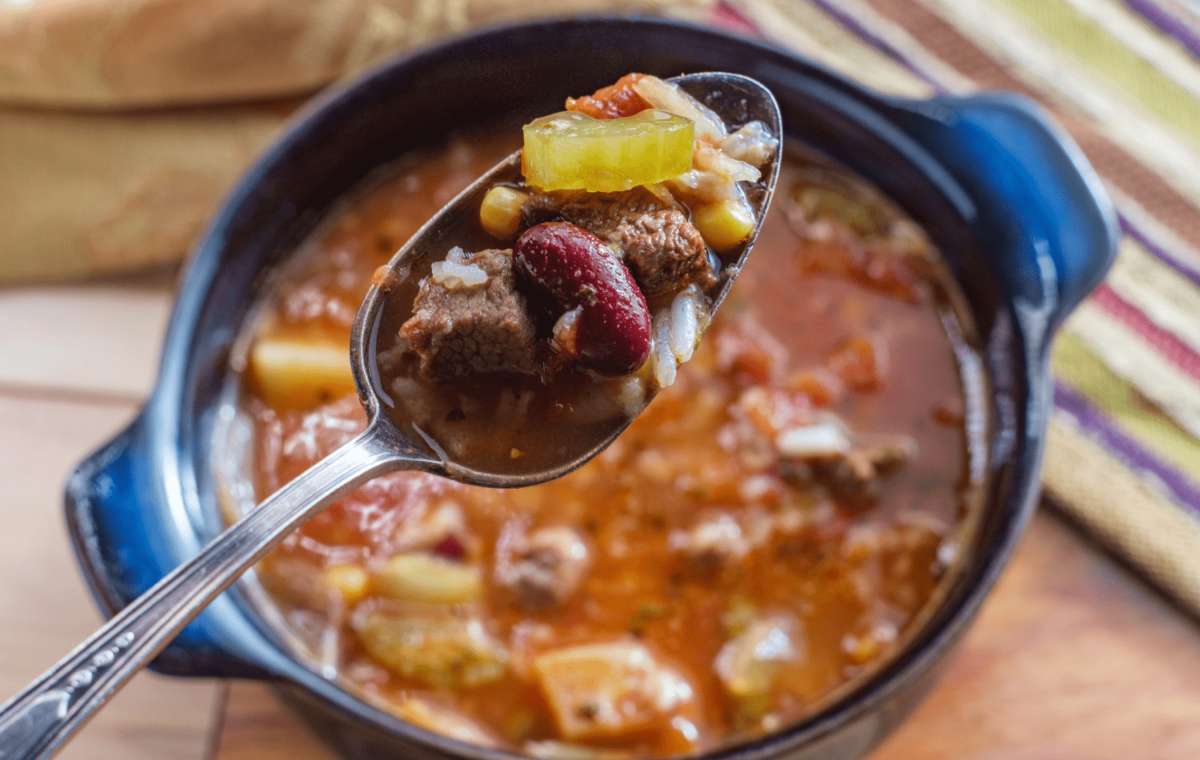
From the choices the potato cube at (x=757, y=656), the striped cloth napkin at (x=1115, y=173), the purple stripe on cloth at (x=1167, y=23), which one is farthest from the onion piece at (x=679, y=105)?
the purple stripe on cloth at (x=1167, y=23)

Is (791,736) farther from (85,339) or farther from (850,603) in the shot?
(85,339)

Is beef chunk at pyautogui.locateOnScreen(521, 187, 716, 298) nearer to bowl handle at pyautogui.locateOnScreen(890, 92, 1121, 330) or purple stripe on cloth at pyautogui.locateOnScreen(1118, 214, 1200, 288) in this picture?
→ bowl handle at pyautogui.locateOnScreen(890, 92, 1121, 330)

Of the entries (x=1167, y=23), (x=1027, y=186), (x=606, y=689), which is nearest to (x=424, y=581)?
(x=606, y=689)

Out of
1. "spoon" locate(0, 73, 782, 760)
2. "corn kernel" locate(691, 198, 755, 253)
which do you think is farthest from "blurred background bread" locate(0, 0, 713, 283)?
"corn kernel" locate(691, 198, 755, 253)

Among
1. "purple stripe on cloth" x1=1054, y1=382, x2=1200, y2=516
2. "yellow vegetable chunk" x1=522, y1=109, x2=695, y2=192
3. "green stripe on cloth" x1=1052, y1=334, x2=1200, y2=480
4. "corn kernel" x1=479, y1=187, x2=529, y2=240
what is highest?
"yellow vegetable chunk" x1=522, y1=109, x2=695, y2=192

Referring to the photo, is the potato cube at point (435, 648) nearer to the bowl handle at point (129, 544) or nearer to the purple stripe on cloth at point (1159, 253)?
the bowl handle at point (129, 544)
